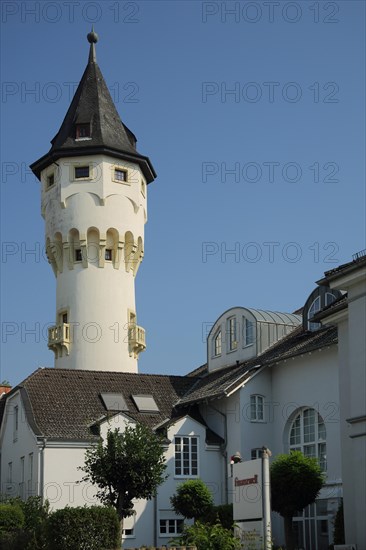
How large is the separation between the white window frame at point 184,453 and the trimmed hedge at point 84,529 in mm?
14527

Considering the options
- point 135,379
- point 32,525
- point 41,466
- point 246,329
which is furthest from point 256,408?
point 32,525

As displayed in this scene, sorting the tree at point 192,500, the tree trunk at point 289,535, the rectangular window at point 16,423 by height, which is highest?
the rectangular window at point 16,423

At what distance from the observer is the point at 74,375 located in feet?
147

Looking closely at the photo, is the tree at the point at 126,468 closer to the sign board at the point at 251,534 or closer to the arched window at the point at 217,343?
the sign board at the point at 251,534

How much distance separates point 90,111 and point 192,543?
34833 millimetres

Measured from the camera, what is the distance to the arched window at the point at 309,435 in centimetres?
3797

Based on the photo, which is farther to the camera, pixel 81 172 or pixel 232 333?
pixel 81 172

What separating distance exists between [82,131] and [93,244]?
21.8 ft

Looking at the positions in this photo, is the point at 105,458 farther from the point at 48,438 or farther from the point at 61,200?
the point at 61,200

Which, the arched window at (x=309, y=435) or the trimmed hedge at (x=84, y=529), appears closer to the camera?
the trimmed hedge at (x=84, y=529)

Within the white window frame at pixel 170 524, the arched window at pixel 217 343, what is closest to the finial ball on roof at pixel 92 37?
the arched window at pixel 217 343

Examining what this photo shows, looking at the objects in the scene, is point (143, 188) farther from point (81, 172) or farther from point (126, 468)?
point (126, 468)

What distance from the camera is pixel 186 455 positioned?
140 feet

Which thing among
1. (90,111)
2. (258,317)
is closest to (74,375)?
(258,317)
